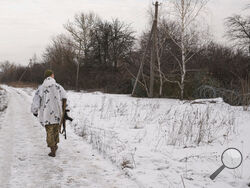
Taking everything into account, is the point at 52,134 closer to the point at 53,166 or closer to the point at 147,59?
the point at 53,166

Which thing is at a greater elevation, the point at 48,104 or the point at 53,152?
the point at 48,104

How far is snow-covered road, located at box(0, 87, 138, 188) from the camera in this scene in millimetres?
3863

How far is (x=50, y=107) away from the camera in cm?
531

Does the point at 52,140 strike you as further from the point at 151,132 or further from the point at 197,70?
the point at 197,70

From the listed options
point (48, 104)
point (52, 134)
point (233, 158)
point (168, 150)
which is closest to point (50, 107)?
point (48, 104)

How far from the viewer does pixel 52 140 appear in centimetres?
527

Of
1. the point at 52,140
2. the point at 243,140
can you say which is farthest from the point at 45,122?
the point at 243,140

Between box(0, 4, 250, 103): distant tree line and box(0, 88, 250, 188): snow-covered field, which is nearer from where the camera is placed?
box(0, 88, 250, 188): snow-covered field

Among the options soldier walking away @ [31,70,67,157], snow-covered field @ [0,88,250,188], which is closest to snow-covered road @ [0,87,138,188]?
snow-covered field @ [0,88,250,188]

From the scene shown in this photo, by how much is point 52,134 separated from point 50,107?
2.04 feet

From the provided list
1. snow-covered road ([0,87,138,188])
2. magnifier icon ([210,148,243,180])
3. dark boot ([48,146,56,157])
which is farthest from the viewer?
dark boot ([48,146,56,157])

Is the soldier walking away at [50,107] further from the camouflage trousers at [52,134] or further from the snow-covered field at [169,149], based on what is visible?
the snow-covered field at [169,149]

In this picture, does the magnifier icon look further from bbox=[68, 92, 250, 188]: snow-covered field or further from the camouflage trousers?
the camouflage trousers

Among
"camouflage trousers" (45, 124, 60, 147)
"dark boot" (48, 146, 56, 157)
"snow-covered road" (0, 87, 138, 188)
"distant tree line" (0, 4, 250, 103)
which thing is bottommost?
"snow-covered road" (0, 87, 138, 188)
